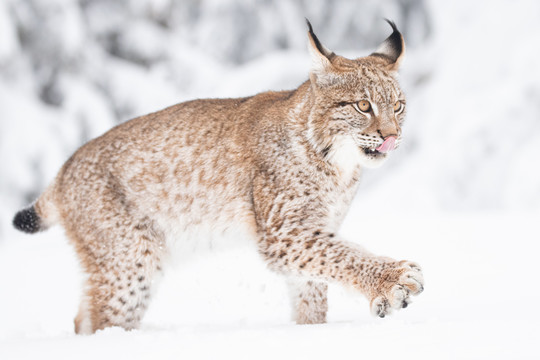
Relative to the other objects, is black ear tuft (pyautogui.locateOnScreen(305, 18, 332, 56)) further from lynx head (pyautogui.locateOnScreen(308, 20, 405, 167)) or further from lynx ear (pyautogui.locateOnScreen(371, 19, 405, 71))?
lynx ear (pyautogui.locateOnScreen(371, 19, 405, 71))

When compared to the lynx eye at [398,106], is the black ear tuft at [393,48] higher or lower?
higher

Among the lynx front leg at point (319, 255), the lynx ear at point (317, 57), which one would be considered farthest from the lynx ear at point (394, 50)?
the lynx front leg at point (319, 255)

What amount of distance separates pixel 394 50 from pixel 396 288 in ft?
4.83

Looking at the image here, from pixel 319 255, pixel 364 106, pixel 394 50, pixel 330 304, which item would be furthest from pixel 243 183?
pixel 330 304

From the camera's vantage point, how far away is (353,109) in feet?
11.0

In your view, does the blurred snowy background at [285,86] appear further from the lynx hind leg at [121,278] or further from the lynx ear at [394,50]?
the lynx ear at [394,50]

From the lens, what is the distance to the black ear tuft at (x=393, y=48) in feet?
12.2

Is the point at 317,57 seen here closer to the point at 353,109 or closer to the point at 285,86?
the point at 353,109

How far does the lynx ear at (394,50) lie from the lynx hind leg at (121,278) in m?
1.54

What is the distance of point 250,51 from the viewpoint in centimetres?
1410

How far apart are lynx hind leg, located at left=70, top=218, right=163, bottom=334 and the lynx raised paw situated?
131 centimetres

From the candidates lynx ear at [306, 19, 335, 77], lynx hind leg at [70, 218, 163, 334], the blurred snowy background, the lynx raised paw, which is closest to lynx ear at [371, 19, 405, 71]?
lynx ear at [306, 19, 335, 77]

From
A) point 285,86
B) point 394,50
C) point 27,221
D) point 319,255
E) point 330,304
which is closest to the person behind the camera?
point 319,255

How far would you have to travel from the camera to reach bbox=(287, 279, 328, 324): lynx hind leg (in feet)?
12.6
